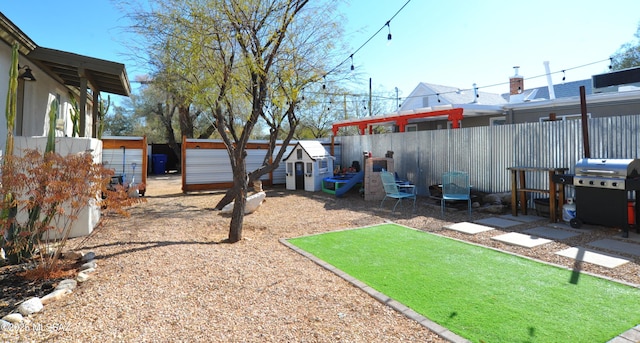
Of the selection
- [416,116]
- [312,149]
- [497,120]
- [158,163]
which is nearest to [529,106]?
[497,120]

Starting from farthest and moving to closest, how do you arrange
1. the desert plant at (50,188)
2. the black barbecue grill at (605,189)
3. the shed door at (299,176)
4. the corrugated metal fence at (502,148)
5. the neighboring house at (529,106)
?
the shed door at (299,176), the neighboring house at (529,106), the corrugated metal fence at (502,148), the black barbecue grill at (605,189), the desert plant at (50,188)

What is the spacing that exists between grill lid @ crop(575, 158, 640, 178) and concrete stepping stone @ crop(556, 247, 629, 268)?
144 centimetres

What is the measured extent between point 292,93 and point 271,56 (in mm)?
861

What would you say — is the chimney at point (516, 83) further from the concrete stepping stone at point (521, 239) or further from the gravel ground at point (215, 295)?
the concrete stepping stone at point (521, 239)

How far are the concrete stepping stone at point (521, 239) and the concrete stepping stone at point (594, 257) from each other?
1.35ft

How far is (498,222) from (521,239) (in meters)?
1.34

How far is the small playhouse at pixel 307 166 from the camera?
12008 mm

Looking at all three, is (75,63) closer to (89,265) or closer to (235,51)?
(235,51)

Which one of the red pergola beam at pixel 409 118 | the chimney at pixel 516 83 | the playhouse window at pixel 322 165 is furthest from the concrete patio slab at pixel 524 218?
the chimney at pixel 516 83

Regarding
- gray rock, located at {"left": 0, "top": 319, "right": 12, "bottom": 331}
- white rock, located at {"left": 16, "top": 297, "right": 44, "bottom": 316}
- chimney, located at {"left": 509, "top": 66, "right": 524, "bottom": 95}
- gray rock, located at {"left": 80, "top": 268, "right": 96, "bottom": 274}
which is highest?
chimney, located at {"left": 509, "top": 66, "right": 524, "bottom": 95}

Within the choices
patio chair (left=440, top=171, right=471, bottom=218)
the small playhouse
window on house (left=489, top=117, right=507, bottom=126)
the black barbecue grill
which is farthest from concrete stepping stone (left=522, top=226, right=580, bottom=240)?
window on house (left=489, top=117, right=507, bottom=126)

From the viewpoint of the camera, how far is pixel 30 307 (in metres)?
2.96

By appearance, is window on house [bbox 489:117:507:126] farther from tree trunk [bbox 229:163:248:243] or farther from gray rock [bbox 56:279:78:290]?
gray rock [bbox 56:279:78:290]

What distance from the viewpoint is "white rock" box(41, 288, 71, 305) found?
10.3ft
